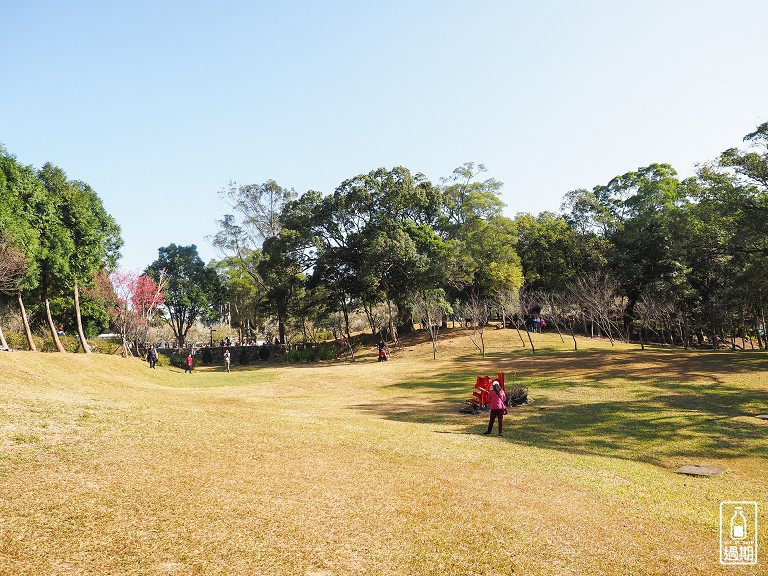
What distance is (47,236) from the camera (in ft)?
93.1

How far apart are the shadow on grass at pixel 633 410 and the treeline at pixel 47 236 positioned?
67.4ft

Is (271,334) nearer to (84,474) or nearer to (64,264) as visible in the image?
(64,264)

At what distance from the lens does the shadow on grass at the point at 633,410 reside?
44.4 feet

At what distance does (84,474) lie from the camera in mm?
7832

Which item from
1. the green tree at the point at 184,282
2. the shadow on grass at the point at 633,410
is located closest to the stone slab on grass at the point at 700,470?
the shadow on grass at the point at 633,410

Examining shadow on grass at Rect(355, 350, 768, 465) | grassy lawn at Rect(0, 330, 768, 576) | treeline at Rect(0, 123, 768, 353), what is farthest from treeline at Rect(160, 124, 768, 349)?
grassy lawn at Rect(0, 330, 768, 576)

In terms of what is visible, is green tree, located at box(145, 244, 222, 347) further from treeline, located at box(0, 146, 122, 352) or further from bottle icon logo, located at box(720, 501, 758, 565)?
bottle icon logo, located at box(720, 501, 758, 565)

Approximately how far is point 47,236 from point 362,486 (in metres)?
28.8

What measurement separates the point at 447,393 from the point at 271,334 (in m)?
51.8

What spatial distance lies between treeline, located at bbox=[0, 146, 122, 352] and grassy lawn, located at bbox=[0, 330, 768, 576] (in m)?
9.58

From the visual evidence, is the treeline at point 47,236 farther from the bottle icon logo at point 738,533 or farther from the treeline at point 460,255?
the bottle icon logo at point 738,533

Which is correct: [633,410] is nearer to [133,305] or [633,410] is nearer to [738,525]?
[738,525]

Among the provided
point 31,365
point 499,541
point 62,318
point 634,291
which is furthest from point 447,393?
point 62,318

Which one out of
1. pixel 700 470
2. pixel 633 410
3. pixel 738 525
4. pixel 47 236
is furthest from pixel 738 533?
pixel 47 236
